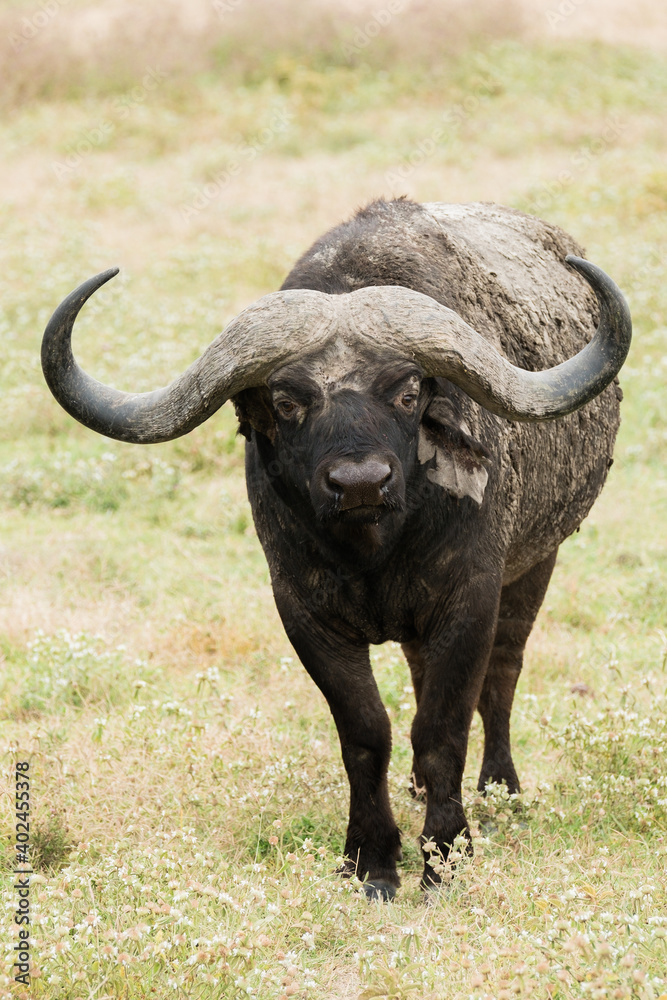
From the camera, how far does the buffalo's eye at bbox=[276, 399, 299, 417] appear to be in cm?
422

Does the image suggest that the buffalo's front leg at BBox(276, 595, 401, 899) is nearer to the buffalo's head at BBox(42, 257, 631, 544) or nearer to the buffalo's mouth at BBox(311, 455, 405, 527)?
the buffalo's head at BBox(42, 257, 631, 544)

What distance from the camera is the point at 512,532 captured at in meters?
5.18

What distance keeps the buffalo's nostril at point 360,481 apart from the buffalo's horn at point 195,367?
1.80 feet

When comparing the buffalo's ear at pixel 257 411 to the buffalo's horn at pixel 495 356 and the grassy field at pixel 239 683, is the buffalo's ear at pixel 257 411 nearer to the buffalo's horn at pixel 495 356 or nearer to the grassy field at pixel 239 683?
the buffalo's horn at pixel 495 356

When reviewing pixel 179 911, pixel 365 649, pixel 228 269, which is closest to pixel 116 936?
pixel 179 911

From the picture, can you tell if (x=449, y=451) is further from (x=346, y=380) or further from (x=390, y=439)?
(x=346, y=380)

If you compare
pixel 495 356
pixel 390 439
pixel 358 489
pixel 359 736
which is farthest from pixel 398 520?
pixel 359 736

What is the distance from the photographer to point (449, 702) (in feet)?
15.5

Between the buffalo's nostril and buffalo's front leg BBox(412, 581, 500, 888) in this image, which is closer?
the buffalo's nostril

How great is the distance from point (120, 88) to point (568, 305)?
2037cm

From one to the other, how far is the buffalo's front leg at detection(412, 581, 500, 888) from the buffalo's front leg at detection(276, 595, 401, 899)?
7.0 inches

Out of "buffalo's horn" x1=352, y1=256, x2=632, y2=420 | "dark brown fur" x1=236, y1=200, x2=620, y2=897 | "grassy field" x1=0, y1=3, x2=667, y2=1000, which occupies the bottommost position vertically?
"grassy field" x1=0, y1=3, x2=667, y2=1000

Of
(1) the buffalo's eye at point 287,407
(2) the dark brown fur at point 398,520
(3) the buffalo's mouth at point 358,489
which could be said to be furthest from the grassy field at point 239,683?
(1) the buffalo's eye at point 287,407

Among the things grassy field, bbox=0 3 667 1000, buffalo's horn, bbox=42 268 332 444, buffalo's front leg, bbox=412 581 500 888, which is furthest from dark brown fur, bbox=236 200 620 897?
grassy field, bbox=0 3 667 1000
